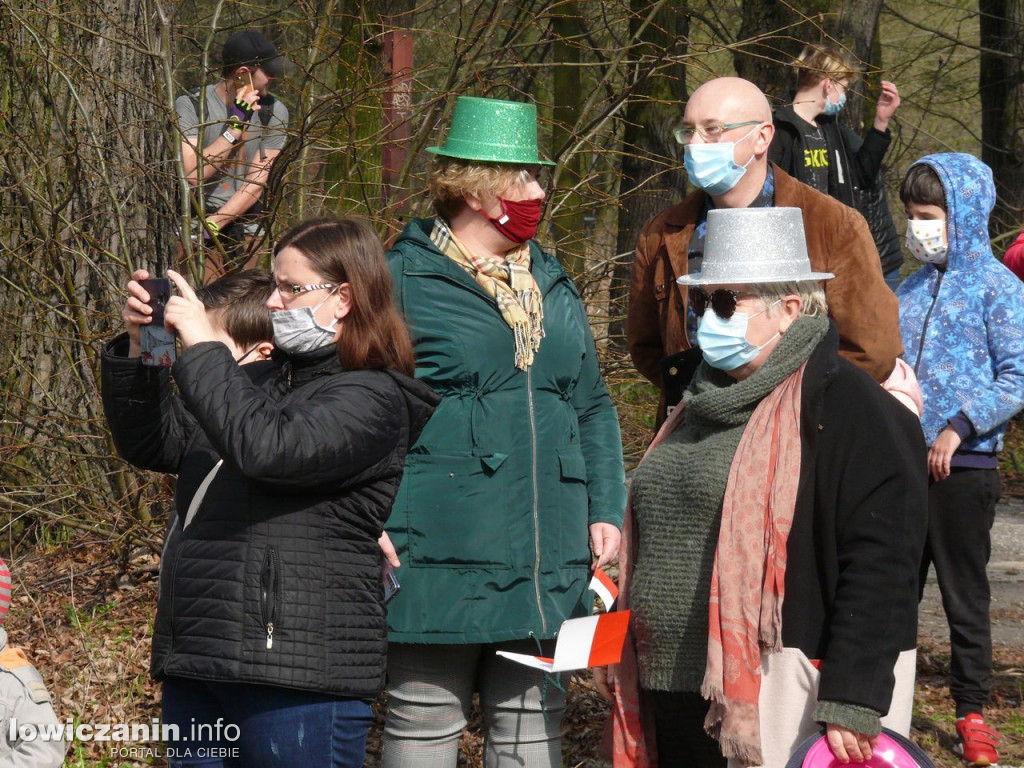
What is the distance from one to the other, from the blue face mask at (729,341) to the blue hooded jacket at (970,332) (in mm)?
1941

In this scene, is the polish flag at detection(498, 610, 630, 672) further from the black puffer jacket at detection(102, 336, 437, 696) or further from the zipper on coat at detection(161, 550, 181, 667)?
the zipper on coat at detection(161, 550, 181, 667)

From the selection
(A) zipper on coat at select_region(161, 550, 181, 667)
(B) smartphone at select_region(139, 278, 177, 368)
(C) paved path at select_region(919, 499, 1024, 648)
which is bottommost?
(C) paved path at select_region(919, 499, 1024, 648)

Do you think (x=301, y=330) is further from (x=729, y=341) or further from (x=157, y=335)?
(x=729, y=341)

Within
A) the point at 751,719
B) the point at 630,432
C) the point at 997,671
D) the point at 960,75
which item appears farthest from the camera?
the point at 960,75

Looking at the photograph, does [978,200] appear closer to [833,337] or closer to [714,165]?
[714,165]

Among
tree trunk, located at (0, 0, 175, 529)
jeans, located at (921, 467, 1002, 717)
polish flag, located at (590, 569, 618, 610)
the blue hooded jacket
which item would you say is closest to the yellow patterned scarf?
polish flag, located at (590, 569, 618, 610)

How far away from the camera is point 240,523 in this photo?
2814 millimetres

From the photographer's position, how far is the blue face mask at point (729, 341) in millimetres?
2916

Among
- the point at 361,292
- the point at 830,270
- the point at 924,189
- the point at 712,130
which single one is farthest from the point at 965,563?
the point at 361,292

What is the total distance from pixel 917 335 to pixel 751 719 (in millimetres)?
2462

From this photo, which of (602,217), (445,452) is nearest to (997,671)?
(602,217)

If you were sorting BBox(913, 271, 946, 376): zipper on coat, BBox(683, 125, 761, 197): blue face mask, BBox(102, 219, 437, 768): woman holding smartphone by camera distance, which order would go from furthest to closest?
BBox(913, 271, 946, 376): zipper on coat → BBox(683, 125, 761, 197): blue face mask → BBox(102, 219, 437, 768): woman holding smartphone

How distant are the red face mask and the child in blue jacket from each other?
5.85 ft

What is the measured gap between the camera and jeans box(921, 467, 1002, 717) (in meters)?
4.75
